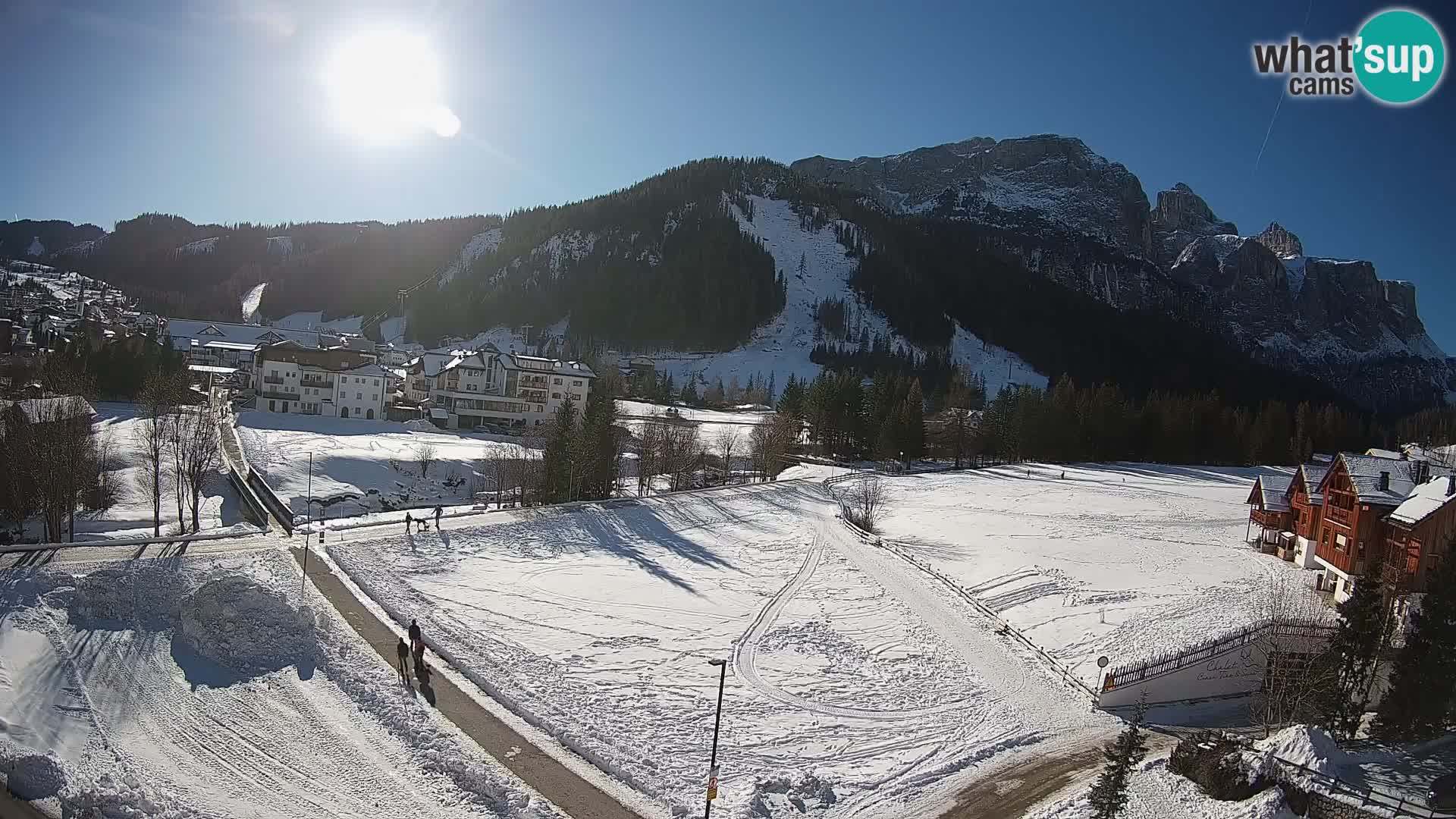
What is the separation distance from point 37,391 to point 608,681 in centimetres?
5746

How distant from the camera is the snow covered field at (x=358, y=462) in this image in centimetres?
4753

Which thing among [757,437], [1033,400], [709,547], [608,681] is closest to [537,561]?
[709,547]

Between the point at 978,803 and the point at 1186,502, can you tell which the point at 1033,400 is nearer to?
the point at 1186,502

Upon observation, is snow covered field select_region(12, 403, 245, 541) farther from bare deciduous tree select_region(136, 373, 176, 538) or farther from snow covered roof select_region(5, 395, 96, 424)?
snow covered roof select_region(5, 395, 96, 424)

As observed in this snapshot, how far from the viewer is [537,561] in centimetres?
3456

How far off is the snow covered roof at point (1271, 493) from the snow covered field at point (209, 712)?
40.9 meters

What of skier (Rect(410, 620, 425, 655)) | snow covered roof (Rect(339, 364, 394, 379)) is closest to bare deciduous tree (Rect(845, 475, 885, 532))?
skier (Rect(410, 620, 425, 655))

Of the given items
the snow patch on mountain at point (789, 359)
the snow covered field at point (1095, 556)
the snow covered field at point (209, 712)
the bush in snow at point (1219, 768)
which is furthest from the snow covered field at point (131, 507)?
the snow patch on mountain at point (789, 359)

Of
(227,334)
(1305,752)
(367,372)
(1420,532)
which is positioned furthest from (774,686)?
(227,334)

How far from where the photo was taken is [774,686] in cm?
2339

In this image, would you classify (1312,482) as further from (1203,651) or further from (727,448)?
(727,448)

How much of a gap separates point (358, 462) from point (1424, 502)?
5919 centimetres

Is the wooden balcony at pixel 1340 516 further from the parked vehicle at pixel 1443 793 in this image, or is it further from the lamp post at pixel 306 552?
the lamp post at pixel 306 552

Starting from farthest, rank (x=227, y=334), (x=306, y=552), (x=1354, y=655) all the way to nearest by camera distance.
→ (x=227, y=334) → (x=306, y=552) → (x=1354, y=655)
